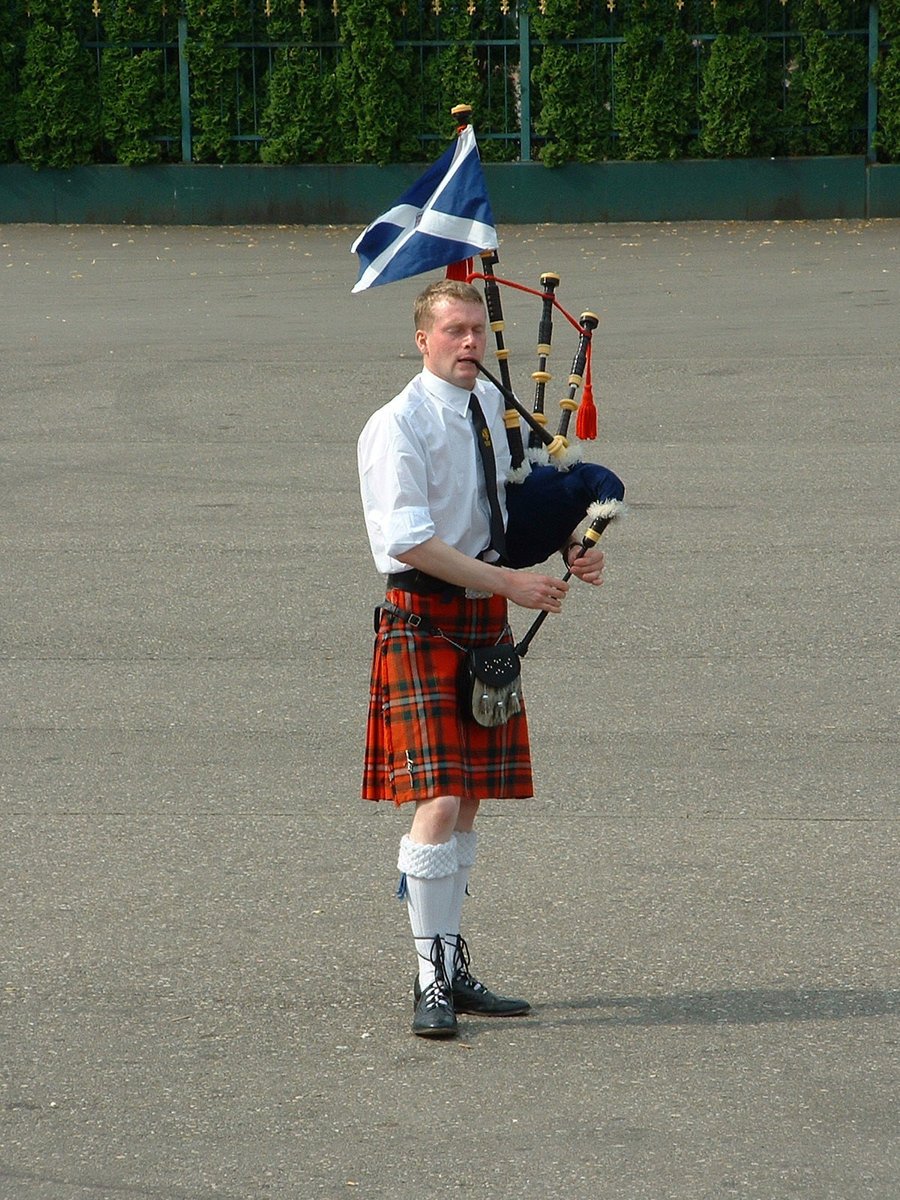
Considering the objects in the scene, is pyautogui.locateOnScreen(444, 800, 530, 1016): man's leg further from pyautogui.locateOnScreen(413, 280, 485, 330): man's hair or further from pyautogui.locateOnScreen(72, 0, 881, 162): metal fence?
pyautogui.locateOnScreen(72, 0, 881, 162): metal fence

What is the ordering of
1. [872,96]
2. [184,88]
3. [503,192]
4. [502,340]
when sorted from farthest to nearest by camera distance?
[184,88], [503,192], [872,96], [502,340]

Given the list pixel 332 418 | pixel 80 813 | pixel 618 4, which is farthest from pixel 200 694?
pixel 618 4

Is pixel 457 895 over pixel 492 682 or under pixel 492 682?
under

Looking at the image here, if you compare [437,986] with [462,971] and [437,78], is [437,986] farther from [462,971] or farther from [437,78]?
[437,78]

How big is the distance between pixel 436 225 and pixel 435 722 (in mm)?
1334

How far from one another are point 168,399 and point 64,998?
8.22 m

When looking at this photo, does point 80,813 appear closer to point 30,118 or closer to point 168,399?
point 168,399

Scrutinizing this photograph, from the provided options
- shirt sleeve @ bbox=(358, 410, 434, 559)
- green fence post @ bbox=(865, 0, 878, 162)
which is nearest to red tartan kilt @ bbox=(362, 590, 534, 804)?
shirt sleeve @ bbox=(358, 410, 434, 559)

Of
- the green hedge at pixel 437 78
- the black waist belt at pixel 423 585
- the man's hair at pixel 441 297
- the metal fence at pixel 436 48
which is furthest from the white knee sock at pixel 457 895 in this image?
the metal fence at pixel 436 48

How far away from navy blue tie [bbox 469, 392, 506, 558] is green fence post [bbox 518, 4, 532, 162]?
16687 mm

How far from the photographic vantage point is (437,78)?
68.4 feet

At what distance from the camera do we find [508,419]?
4.87m

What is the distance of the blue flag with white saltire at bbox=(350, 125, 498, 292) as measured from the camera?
4941mm

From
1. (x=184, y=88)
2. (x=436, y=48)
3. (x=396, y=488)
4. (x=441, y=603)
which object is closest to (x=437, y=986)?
(x=441, y=603)
